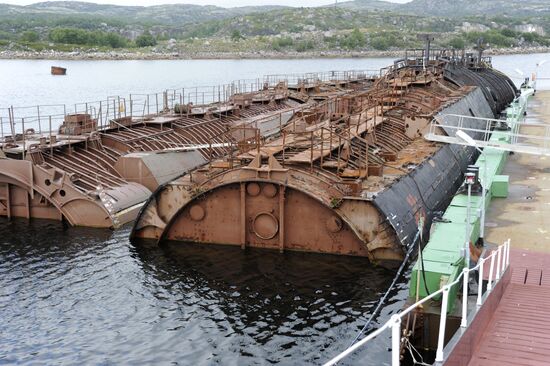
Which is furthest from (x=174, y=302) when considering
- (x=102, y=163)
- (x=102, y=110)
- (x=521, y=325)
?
(x=102, y=110)

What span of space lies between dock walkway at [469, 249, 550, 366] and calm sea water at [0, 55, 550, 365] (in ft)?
15.6

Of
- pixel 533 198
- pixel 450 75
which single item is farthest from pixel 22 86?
pixel 533 198

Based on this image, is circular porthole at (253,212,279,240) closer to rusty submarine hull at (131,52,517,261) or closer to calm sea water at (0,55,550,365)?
rusty submarine hull at (131,52,517,261)

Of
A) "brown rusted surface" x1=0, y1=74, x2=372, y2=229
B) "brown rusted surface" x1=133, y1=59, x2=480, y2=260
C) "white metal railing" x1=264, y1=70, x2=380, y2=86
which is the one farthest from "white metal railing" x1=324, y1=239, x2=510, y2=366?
"white metal railing" x1=264, y1=70, x2=380, y2=86

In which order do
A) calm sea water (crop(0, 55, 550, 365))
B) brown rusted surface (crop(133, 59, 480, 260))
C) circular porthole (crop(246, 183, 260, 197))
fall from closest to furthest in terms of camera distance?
calm sea water (crop(0, 55, 550, 365))
brown rusted surface (crop(133, 59, 480, 260))
circular porthole (crop(246, 183, 260, 197))

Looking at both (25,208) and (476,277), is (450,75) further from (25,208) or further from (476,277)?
(476,277)

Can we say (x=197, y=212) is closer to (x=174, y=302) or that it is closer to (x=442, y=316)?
(x=174, y=302)

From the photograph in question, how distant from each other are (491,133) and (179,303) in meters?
27.9

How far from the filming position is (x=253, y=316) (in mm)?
22906

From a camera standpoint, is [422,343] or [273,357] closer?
[422,343]

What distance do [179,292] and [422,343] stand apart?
10.3 metres

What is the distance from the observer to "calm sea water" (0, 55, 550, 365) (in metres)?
20.6

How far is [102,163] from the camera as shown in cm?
3953

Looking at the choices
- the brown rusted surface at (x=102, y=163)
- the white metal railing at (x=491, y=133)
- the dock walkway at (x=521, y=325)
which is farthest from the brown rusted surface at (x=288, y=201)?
the dock walkway at (x=521, y=325)
